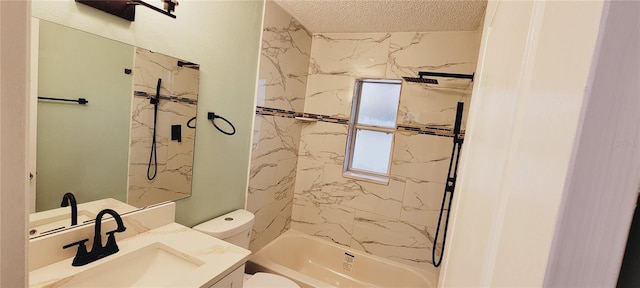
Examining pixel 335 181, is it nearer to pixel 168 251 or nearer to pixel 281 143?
pixel 281 143

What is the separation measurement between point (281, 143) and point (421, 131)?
4.28 ft

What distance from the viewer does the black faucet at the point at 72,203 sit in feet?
3.63

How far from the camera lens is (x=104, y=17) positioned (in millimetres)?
1142

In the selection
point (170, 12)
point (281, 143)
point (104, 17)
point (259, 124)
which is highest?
point (170, 12)

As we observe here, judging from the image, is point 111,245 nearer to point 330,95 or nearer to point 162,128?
point 162,128

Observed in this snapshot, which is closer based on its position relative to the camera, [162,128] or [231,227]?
[162,128]

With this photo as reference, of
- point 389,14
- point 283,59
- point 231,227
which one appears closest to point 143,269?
point 231,227

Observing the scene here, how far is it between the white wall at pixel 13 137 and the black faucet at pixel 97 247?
97cm

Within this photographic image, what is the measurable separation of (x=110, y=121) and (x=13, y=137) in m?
1.09

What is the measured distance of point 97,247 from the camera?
44.1 inches

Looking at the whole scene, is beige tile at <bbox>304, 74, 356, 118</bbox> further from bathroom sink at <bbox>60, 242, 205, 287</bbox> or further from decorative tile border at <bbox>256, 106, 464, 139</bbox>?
bathroom sink at <bbox>60, 242, 205, 287</bbox>

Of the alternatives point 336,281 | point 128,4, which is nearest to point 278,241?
point 336,281

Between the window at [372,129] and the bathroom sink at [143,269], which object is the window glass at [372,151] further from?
the bathroom sink at [143,269]

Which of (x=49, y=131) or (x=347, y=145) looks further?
(x=347, y=145)
